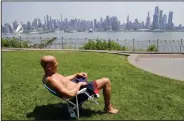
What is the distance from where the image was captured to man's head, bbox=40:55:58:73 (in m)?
3.85

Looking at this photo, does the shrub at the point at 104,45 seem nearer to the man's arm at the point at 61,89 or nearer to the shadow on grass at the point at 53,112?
the shadow on grass at the point at 53,112

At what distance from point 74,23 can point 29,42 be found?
1367 cm

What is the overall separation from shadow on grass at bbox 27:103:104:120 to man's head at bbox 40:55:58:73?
2.76 ft

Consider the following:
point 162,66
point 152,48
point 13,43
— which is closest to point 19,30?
point 13,43

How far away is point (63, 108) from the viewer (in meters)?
4.61

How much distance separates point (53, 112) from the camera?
4402 millimetres

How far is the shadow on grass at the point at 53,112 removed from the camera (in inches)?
165

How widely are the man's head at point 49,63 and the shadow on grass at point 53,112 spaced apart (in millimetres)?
841

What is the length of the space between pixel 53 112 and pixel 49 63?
102cm

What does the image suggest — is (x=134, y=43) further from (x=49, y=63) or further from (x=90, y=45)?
(x=49, y=63)

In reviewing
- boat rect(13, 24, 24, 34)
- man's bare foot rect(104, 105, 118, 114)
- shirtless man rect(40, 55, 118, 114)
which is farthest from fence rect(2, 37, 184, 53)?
shirtless man rect(40, 55, 118, 114)

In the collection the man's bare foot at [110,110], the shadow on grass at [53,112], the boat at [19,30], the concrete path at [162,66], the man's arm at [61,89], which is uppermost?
the boat at [19,30]

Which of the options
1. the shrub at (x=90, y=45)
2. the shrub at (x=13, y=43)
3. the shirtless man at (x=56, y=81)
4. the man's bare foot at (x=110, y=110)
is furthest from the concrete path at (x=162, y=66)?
the shrub at (x=13, y=43)

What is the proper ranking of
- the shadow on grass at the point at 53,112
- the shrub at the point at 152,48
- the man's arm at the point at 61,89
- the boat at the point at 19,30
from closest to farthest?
the man's arm at the point at 61,89 < the shadow on grass at the point at 53,112 < the shrub at the point at 152,48 < the boat at the point at 19,30
